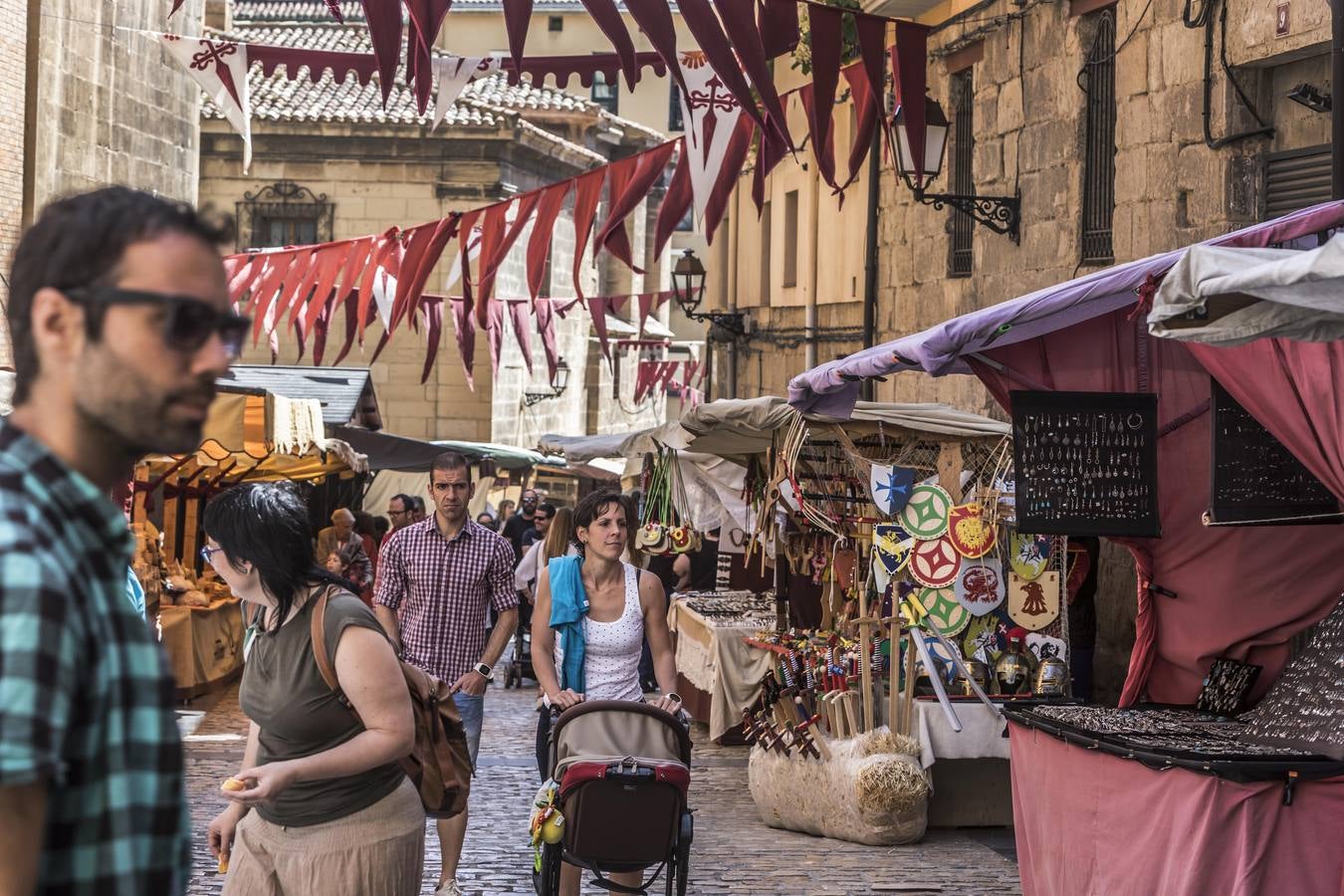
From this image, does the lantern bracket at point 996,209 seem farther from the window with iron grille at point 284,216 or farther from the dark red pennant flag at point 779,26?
the window with iron grille at point 284,216

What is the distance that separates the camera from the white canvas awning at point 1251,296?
4871mm

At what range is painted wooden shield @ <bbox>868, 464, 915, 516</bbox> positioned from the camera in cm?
1004

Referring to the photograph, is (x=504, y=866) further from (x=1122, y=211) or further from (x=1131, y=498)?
(x=1122, y=211)

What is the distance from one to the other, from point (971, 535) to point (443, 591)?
3.09 m

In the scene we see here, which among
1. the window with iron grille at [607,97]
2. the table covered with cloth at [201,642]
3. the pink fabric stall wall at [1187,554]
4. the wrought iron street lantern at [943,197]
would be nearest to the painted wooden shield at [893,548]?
the pink fabric stall wall at [1187,554]

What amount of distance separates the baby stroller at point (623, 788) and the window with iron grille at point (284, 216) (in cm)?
3247

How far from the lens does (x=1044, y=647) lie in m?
10.4

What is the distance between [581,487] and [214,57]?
27.0 m

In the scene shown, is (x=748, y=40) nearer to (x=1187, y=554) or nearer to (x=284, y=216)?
(x=1187, y=554)

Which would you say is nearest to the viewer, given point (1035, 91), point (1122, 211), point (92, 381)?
point (92, 381)

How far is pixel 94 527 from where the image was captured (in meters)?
1.99

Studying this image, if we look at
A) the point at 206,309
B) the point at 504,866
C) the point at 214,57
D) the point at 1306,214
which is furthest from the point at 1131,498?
the point at 214,57

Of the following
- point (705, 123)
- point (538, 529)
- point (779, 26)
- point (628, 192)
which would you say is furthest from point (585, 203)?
point (538, 529)

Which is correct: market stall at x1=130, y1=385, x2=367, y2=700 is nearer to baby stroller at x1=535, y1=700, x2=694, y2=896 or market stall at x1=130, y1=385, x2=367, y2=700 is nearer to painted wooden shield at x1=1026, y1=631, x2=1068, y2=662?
painted wooden shield at x1=1026, y1=631, x2=1068, y2=662
